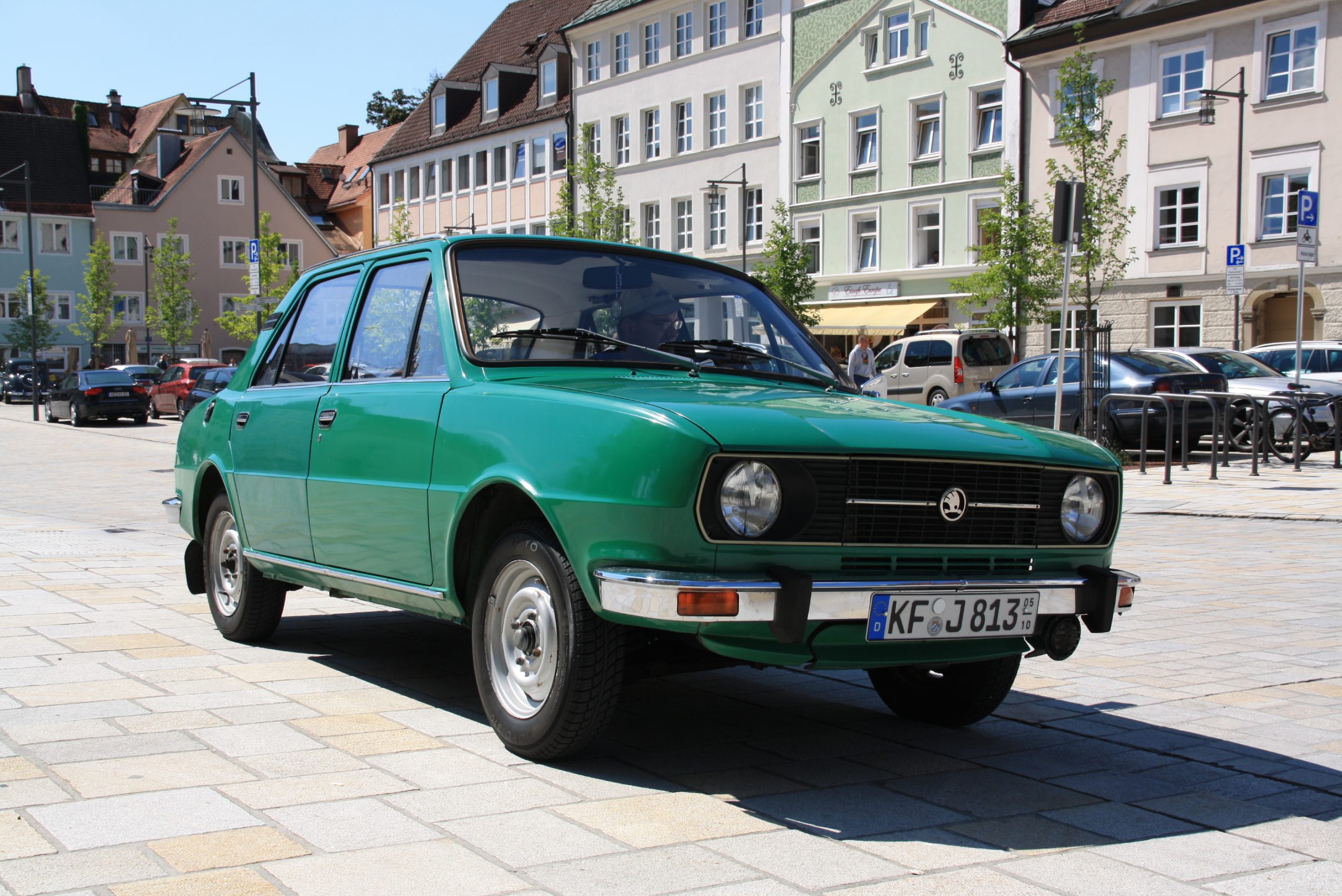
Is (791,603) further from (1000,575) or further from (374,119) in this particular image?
(374,119)

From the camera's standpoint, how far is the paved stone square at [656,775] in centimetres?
373

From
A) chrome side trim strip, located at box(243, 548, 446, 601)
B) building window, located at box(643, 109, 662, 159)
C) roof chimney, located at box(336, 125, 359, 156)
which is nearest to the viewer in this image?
chrome side trim strip, located at box(243, 548, 446, 601)

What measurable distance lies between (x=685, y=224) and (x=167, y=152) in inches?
1716

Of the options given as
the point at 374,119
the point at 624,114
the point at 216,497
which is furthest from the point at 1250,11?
the point at 374,119

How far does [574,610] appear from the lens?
14.6 feet

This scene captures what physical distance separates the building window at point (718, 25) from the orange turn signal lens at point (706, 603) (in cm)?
4881

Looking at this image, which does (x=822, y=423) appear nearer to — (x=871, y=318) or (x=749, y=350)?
(x=749, y=350)

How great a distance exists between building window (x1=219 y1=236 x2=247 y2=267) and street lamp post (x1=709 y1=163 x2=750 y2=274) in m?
39.8

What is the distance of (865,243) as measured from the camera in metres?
46.1

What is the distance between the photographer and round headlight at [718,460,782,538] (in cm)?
422

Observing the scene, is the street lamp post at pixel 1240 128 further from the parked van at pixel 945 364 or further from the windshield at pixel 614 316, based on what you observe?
the windshield at pixel 614 316

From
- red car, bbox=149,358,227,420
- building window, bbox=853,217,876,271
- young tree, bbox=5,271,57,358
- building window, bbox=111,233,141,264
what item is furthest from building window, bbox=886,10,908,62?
building window, bbox=111,233,141,264

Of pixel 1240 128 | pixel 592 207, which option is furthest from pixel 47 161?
pixel 1240 128

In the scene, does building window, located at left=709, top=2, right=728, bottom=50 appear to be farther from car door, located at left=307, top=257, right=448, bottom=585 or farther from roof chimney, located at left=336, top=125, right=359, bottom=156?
roof chimney, located at left=336, top=125, right=359, bottom=156
